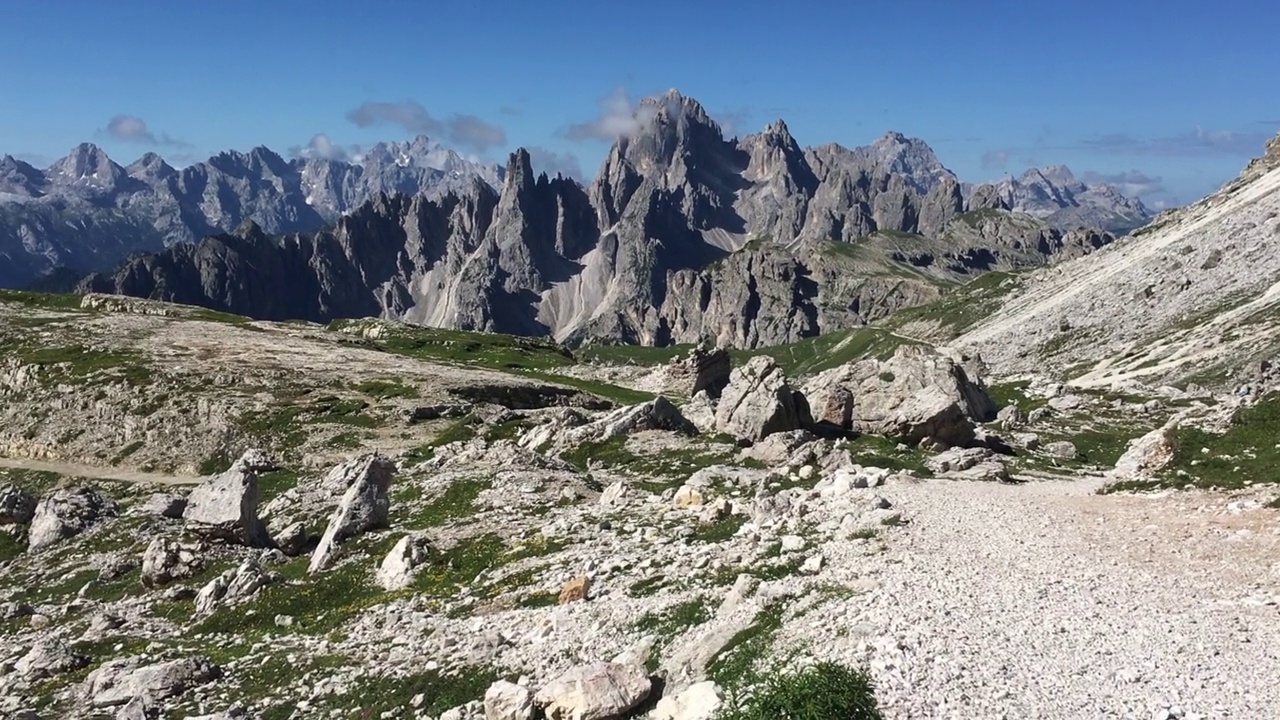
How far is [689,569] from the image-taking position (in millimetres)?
24625

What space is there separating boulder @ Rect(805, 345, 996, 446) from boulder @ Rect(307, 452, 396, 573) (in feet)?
104

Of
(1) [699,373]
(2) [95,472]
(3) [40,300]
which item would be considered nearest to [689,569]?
(2) [95,472]

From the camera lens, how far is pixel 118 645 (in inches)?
1068

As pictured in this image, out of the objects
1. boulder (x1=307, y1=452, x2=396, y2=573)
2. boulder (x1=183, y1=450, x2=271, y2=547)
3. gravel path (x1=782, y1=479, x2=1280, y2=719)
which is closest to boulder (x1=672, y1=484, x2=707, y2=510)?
gravel path (x1=782, y1=479, x2=1280, y2=719)

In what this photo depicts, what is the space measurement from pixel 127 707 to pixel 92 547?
24219 mm

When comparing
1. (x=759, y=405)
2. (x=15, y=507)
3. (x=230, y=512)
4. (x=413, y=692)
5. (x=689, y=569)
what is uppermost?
(x=759, y=405)

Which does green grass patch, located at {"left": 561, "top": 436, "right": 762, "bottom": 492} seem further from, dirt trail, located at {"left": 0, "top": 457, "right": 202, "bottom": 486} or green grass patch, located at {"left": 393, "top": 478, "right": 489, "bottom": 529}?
dirt trail, located at {"left": 0, "top": 457, "right": 202, "bottom": 486}

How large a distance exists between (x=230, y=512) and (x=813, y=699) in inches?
1249

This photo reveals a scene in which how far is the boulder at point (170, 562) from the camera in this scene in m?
33.3

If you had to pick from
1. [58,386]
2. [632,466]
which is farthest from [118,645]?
[58,386]

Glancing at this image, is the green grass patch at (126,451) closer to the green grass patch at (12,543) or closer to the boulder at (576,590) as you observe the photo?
the green grass patch at (12,543)

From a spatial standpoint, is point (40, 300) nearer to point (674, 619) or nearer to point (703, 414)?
point (703, 414)

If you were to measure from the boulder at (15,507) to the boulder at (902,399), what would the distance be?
2053 inches

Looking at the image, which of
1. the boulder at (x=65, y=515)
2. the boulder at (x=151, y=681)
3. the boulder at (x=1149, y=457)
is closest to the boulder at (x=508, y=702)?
the boulder at (x=151, y=681)
